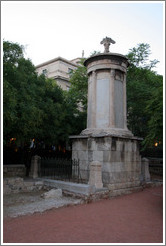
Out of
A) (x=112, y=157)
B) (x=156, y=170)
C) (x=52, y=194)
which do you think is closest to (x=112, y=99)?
(x=112, y=157)

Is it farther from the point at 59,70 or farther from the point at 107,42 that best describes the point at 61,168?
the point at 59,70

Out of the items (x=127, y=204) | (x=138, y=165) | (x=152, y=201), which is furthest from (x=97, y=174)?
(x=138, y=165)

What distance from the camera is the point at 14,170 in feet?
43.5

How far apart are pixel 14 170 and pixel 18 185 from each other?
3.10m

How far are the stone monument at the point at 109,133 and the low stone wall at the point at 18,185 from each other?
2469 mm

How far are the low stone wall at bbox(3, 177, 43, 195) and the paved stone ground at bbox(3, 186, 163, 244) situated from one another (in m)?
3.74

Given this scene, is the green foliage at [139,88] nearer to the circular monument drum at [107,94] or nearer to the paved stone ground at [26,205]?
the circular monument drum at [107,94]

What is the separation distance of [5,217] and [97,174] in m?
4.25

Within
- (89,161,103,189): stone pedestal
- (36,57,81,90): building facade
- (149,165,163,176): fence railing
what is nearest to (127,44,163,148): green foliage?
(149,165,163,176): fence railing

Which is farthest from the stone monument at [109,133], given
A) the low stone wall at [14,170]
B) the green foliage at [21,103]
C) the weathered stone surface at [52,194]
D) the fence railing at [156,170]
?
the fence railing at [156,170]

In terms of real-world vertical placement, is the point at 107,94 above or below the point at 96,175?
above

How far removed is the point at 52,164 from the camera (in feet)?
40.1

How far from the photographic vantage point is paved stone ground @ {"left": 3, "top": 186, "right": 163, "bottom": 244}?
4.83 metres

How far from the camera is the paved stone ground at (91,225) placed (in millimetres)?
4828
